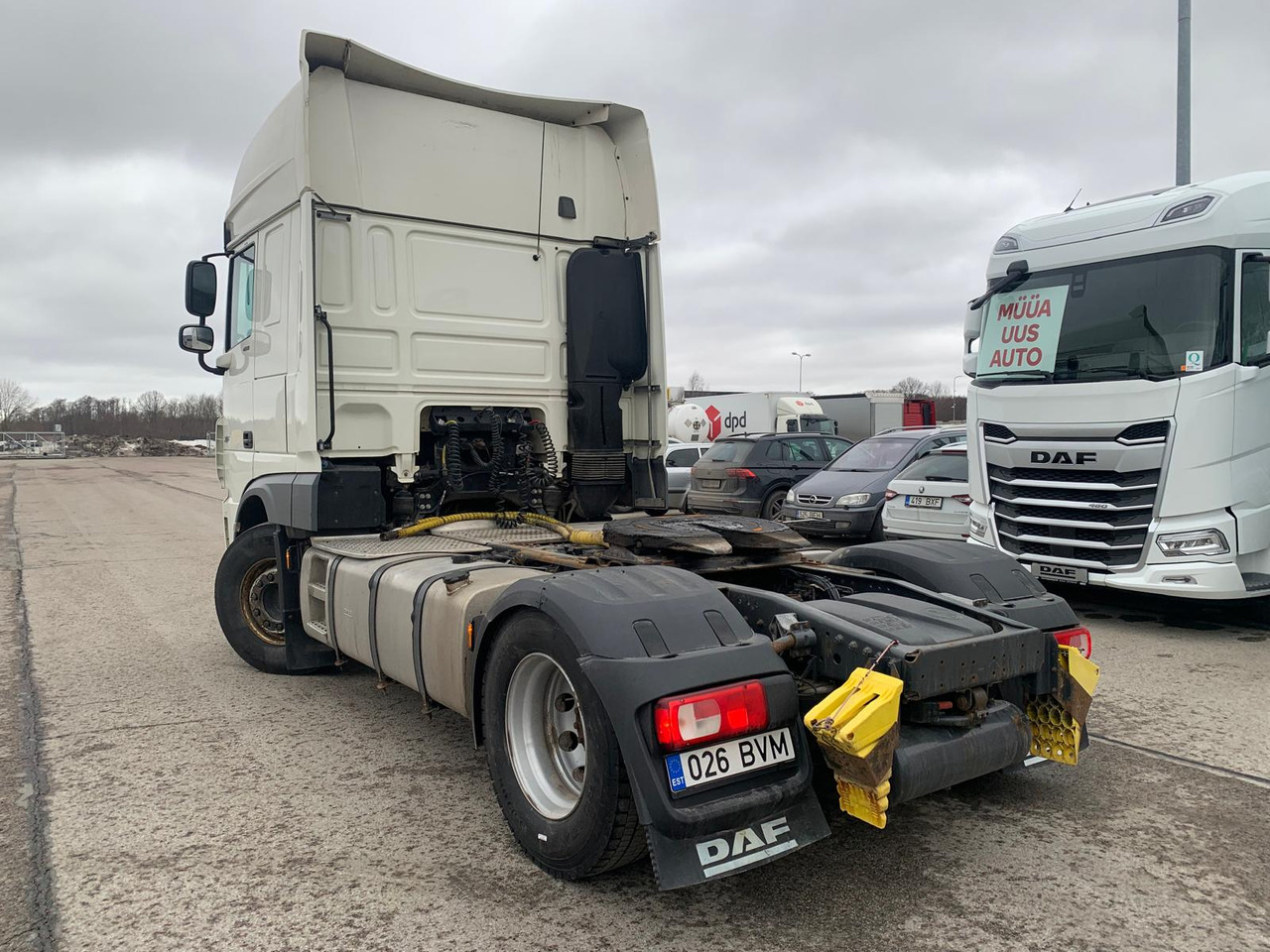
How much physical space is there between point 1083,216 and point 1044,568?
280 centimetres

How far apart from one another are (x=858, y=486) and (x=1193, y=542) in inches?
221

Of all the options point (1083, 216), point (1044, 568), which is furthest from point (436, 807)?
point (1083, 216)

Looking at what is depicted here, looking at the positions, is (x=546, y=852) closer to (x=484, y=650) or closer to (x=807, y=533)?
(x=484, y=650)

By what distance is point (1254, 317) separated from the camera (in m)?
6.48

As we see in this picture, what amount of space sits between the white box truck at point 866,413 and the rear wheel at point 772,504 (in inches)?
693

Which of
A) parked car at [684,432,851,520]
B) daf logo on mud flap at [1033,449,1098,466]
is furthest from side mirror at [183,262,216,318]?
parked car at [684,432,851,520]

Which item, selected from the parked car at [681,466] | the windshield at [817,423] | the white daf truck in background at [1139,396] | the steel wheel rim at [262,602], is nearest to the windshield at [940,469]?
the white daf truck in background at [1139,396]

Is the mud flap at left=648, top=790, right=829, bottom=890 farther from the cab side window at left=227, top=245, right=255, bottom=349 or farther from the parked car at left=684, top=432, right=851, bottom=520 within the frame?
the parked car at left=684, top=432, right=851, bottom=520

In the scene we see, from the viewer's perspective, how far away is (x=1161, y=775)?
395cm

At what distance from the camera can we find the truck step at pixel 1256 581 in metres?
6.46

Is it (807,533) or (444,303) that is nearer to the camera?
(444,303)

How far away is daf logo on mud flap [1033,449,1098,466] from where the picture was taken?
6922 mm

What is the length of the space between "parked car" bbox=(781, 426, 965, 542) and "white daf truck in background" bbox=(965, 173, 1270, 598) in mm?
3975

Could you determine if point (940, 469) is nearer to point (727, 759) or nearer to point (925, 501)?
point (925, 501)
